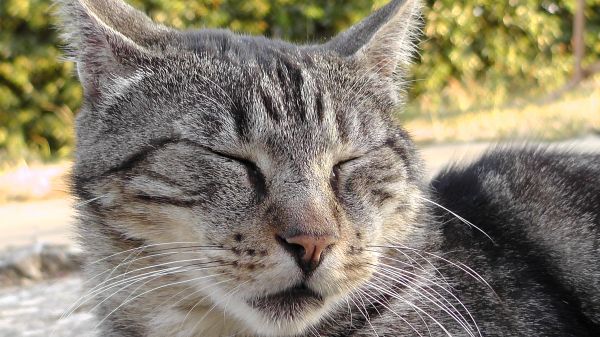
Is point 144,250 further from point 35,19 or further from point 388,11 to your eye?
point 35,19

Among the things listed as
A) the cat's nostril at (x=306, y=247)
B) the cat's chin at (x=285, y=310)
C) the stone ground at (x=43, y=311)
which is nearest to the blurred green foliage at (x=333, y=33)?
the stone ground at (x=43, y=311)

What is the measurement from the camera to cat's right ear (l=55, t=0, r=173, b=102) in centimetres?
Result: 278

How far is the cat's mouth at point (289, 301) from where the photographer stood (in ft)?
8.04

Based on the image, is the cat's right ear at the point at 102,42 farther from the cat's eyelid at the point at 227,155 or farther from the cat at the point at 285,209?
the cat's eyelid at the point at 227,155

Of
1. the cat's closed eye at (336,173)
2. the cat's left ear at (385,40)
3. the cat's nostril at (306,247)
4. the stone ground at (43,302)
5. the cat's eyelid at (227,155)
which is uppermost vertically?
the cat's left ear at (385,40)

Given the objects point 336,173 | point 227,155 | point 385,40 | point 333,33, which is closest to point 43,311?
point 227,155

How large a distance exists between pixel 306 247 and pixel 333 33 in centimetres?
825

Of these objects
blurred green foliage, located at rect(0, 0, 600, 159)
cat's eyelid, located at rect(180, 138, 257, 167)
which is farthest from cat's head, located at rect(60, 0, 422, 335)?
blurred green foliage, located at rect(0, 0, 600, 159)

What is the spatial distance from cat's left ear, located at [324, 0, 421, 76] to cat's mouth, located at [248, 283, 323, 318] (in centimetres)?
95

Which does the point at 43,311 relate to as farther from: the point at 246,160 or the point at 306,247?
the point at 306,247

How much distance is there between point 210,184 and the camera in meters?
2.54

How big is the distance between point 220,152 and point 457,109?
8.12 metres

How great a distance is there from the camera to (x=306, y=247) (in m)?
2.34

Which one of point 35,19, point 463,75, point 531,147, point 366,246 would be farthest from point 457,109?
point 366,246
